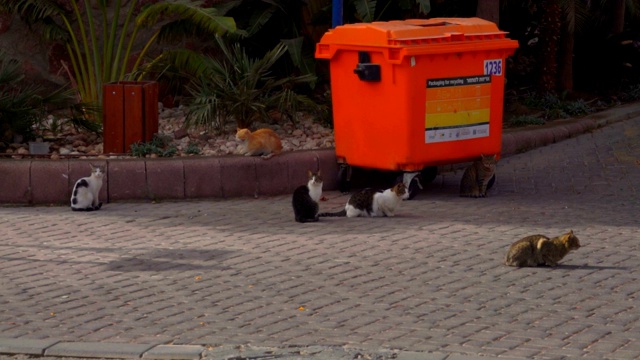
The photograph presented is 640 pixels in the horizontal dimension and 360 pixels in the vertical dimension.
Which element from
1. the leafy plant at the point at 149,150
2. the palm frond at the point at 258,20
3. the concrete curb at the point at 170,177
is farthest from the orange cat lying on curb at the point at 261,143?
the palm frond at the point at 258,20

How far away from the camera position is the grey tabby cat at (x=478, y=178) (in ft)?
35.0

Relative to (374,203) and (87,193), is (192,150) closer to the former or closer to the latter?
(87,193)

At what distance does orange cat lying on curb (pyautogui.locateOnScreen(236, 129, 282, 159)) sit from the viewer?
425 inches

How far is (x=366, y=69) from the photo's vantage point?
1049cm

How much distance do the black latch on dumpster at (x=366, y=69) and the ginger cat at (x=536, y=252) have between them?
2.83 metres

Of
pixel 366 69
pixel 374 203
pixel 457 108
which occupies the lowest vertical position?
pixel 374 203

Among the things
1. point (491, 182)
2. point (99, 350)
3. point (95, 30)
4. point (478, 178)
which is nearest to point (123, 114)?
point (95, 30)

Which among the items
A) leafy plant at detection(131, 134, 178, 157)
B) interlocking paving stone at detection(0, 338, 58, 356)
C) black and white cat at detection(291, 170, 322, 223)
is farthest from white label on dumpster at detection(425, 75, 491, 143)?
interlocking paving stone at detection(0, 338, 58, 356)

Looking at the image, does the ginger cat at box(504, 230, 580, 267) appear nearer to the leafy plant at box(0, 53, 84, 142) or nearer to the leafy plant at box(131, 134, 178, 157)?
the leafy plant at box(131, 134, 178, 157)

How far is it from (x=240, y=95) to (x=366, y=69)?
184 cm

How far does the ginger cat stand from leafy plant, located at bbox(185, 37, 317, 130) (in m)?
4.39

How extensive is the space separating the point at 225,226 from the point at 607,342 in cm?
395

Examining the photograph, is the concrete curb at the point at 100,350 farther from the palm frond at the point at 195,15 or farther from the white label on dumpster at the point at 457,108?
the palm frond at the point at 195,15

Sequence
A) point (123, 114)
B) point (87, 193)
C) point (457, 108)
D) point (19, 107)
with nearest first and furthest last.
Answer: point (87, 193) → point (457, 108) → point (123, 114) → point (19, 107)
